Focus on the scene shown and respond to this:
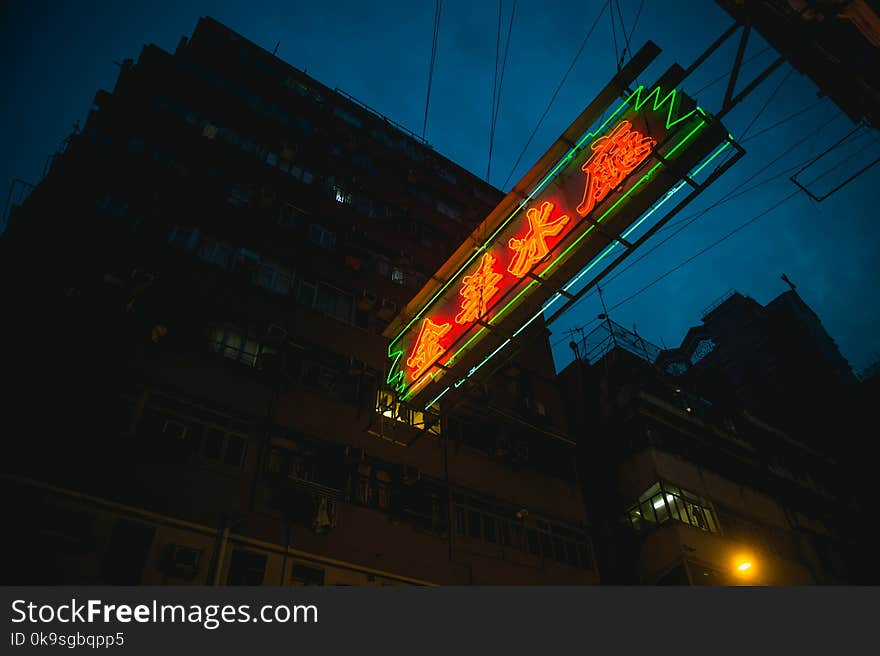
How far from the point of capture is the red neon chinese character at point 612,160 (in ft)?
24.1

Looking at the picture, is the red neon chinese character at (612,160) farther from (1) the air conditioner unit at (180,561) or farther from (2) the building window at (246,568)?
(1) the air conditioner unit at (180,561)

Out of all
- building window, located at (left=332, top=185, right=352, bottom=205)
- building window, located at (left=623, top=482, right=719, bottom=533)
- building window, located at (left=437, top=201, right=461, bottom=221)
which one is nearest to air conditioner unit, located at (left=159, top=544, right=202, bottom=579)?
building window, located at (left=623, top=482, right=719, bottom=533)

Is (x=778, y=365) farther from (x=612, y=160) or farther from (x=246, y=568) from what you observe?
(x=246, y=568)

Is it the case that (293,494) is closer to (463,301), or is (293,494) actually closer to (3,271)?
(463,301)

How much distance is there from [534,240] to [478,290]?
1.32 m

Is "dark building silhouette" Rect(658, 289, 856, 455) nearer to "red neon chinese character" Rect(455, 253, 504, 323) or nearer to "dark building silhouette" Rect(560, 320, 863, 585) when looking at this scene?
"dark building silhouette" Rect(560, 320, 863, 585)

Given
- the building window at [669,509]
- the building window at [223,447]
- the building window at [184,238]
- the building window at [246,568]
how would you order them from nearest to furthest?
the building window at [246,568] < the building window at [223,447] < the building window at [184,238] < the building window at [669,509]

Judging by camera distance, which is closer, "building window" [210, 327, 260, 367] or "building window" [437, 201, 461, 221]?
"building window" [210, 327, 260, 367]

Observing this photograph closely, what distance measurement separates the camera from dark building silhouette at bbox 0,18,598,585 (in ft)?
33.4

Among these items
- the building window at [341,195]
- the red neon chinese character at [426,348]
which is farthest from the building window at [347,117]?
the red neon chinese character at [426,348]

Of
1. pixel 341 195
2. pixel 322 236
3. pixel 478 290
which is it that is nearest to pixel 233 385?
pixel 478 290

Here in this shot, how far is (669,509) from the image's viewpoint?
55.0 feet

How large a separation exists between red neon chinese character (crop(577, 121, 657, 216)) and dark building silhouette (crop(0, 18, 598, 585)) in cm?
475

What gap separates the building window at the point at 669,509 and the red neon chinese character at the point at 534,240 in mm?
11344
